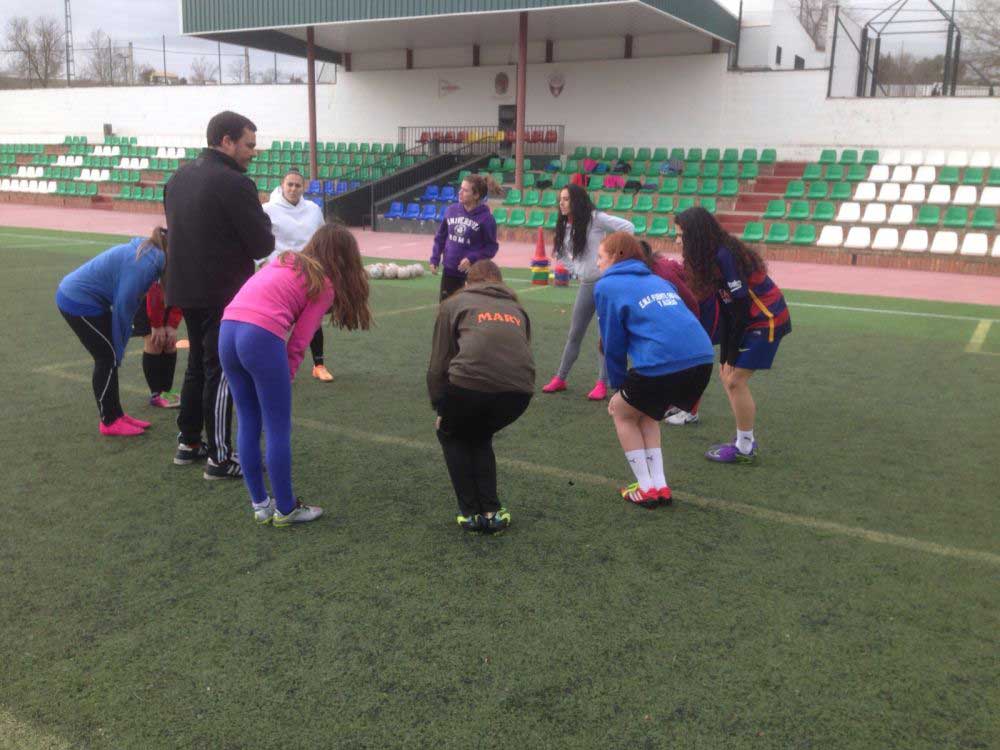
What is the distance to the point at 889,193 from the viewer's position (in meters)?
18.7

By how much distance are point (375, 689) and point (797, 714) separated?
4.52 ft

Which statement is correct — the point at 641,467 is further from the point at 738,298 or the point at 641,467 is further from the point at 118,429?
the point at 118,429

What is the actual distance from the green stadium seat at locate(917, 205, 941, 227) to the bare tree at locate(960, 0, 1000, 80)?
10.0m

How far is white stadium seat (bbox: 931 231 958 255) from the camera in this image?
16000 mm

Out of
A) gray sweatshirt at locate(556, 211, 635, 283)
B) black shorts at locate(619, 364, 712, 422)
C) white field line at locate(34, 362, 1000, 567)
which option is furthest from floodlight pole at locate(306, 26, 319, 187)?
black shorts at locate(619, 364, 712, 422)

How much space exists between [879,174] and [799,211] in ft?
8.83

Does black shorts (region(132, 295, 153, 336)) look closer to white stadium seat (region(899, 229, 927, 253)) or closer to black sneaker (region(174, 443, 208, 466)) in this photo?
black sneaker (region(174, 443, 208, 466))

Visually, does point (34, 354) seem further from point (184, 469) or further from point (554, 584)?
point (554, 584)

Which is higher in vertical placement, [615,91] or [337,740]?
[615,91]

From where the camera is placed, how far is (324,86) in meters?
30.1

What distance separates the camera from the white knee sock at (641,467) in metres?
4.32

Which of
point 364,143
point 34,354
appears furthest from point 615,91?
point 34,354

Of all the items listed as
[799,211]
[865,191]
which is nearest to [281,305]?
[799,211]

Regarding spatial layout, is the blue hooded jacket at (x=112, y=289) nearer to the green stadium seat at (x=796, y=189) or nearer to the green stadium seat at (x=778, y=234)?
the green stadium seat at (x=778, y=234)
